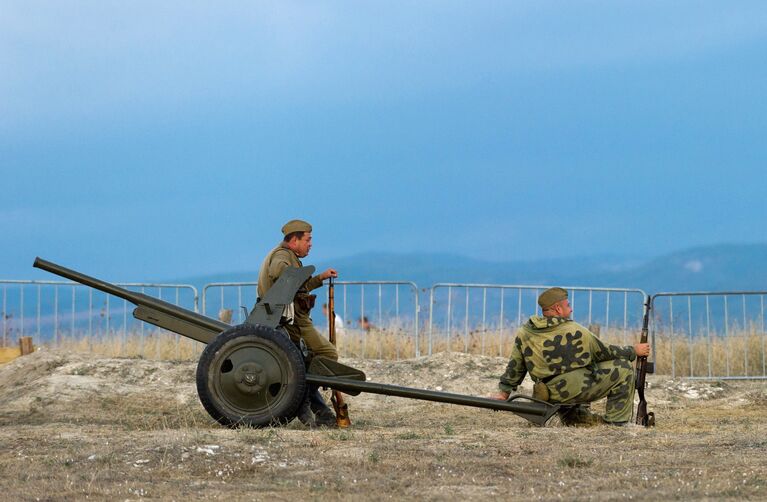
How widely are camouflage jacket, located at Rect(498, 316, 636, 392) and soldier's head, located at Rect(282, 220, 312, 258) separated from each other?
2.38 metres

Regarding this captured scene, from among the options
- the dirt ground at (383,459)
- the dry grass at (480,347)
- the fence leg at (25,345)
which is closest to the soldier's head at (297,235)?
the dirt ground at (383,459)

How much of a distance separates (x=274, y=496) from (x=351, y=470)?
0.97 metres

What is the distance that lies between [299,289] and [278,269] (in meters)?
0.34

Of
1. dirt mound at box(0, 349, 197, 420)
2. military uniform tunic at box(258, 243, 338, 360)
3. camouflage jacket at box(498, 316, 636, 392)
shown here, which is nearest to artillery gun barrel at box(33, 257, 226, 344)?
military uniform tunic at box(258, 243, 338, 360)

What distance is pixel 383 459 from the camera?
31.3 ft

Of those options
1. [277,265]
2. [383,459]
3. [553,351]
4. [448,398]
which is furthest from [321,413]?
[383,459]

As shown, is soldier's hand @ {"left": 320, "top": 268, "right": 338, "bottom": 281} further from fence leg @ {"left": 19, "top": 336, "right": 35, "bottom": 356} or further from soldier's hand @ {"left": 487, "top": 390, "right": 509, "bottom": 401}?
fence leg @ {"left": 19, "top": 336, "right": 35, "bottom": 356}

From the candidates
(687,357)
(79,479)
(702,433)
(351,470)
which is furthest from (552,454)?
(687,357)

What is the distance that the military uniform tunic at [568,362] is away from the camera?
37.5 feet

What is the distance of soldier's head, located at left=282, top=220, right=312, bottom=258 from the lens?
40.0 feet

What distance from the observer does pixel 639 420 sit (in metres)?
12.7

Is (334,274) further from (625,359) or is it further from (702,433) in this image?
(702,433)

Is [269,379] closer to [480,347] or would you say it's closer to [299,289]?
[299,289]

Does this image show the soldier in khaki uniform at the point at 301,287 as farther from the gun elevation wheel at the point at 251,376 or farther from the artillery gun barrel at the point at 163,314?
the artillery gun barrel at the point at 163,314
